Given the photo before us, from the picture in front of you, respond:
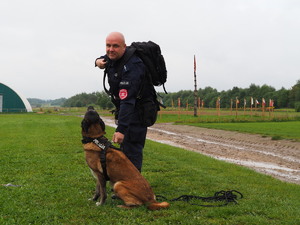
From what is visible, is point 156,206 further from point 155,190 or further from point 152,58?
point 152,58

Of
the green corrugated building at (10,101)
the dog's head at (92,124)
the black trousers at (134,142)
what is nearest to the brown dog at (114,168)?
the dog's head at (92,124)

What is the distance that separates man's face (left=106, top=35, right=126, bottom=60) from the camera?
15.3 feet

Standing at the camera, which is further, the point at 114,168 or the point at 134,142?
the point at 134,142

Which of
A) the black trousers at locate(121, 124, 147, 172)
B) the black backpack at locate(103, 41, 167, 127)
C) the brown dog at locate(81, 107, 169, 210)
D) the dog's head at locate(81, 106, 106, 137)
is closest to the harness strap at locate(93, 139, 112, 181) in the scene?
the brown dog at locate(81, 107, 169, 210)

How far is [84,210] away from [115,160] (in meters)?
0.93

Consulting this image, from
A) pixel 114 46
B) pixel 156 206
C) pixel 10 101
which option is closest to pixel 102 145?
pixel 156 206

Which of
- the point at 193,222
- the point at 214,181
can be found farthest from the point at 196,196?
the point at 214,181

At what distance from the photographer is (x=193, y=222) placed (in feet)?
13.9

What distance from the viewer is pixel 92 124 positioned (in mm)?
4699

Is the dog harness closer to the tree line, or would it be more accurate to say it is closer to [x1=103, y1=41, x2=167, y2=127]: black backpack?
[x1=103, y1=41, x2=167, y2=127]: black backpack

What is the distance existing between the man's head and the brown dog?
920 millimetres

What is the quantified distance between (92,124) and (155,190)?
2.14 m

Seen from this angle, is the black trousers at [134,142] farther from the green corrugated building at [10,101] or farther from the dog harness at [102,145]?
the green corrugated building at [10,101]

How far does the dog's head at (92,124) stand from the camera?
15.1ft
